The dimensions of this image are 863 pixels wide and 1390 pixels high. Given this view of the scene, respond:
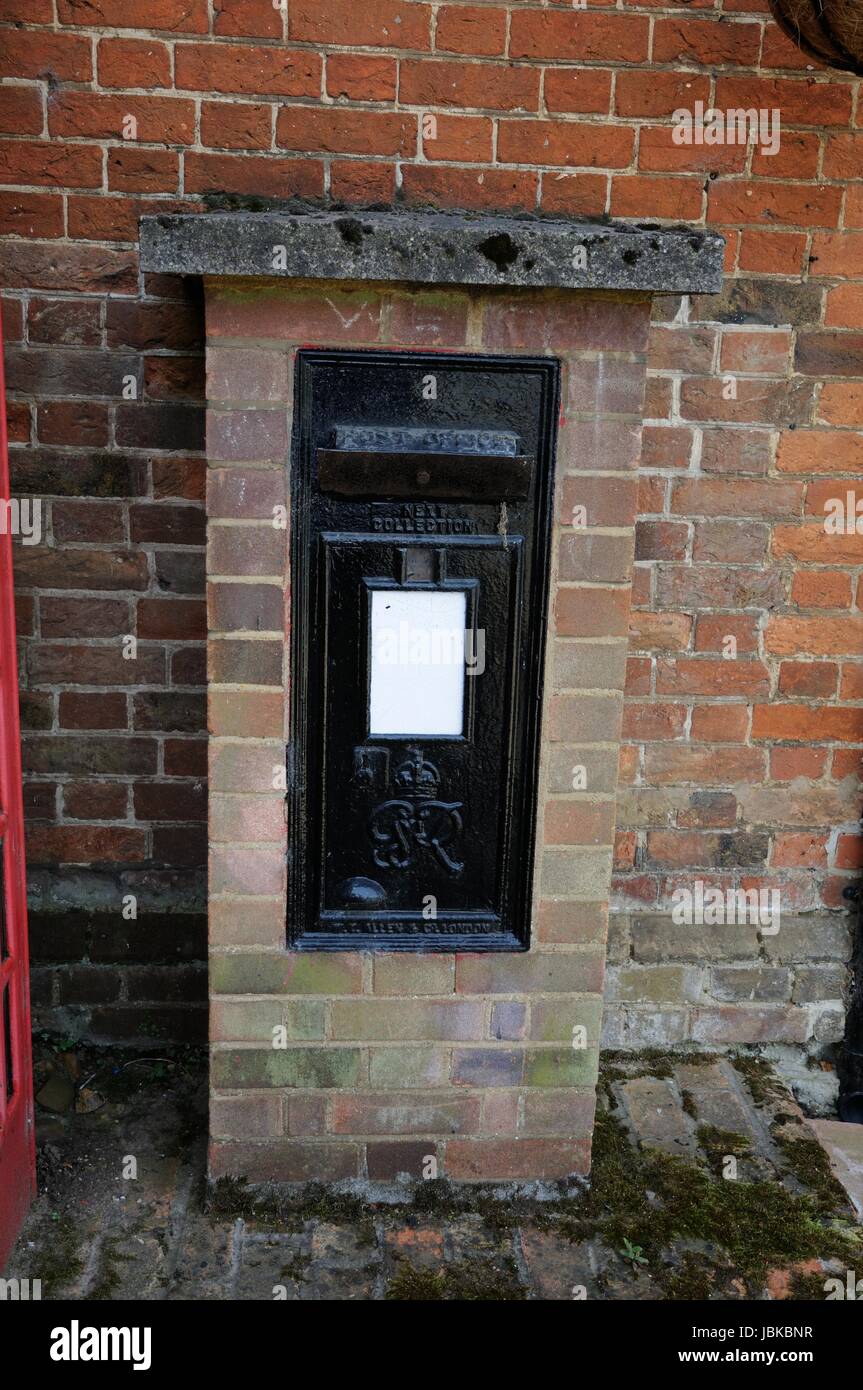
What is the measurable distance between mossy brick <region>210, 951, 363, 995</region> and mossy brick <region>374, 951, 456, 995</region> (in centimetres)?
5

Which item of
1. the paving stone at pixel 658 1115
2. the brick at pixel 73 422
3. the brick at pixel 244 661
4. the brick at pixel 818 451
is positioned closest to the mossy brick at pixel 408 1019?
the paving stone at pixel 658 1115

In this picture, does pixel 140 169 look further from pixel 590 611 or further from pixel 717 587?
pixel 717 587

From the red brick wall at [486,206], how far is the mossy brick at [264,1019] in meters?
0.70

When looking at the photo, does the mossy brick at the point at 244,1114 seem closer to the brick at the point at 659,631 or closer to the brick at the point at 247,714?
the brick at the point at 247,714

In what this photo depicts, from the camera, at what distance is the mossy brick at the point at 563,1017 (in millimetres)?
2609

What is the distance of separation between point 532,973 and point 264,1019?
64 cm

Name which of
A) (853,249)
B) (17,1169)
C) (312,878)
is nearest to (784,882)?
(312,878)

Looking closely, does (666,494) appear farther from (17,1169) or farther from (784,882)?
(17,1169)

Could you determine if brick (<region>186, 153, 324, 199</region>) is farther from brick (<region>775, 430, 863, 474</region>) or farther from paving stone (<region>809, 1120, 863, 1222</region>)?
paving stone (<region>809, 1120, 863, 1222</region>)

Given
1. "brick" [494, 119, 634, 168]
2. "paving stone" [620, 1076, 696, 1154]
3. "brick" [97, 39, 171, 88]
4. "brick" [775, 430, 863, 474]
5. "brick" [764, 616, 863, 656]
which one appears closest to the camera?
"brick" [97, 39, 171, 88]

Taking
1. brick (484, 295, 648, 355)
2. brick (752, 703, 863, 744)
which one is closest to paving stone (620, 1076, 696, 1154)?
brick (752, 703, 863, 744)

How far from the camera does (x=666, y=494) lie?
3.03 metres

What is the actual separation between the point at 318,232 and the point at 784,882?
2257 millimetres

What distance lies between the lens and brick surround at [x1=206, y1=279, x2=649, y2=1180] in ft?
7.49
